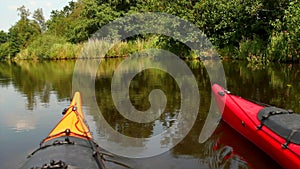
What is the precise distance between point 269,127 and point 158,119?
362 centimetres

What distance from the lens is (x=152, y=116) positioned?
28.0 ft

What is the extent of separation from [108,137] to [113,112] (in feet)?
7.02

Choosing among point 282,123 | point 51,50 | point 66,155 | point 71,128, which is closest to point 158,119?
point 71,128

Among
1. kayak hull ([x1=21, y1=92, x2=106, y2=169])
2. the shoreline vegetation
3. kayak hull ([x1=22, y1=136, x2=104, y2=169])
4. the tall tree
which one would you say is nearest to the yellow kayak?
kayak hull ([x1=21, y1=92, x2=106, y2=169])

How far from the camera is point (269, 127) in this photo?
5062 mm

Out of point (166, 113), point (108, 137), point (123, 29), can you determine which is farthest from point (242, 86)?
point (123, 29)

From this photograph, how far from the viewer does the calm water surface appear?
554 cm

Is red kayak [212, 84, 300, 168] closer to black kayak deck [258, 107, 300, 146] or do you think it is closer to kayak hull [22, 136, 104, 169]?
black kayak deck [258, 107, 300, 146]

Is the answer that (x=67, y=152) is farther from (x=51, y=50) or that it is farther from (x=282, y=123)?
(x=51, y=50)

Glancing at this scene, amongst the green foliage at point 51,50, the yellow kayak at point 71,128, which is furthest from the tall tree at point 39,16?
the yellow kayak at point 71,128

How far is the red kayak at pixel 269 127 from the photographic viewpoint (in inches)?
174

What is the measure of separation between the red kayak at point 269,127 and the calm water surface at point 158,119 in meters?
0.28

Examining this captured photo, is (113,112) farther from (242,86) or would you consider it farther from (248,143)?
(242,86)

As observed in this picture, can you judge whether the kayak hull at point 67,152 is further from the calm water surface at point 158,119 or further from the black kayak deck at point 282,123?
the black kayak deck at point 282,123
